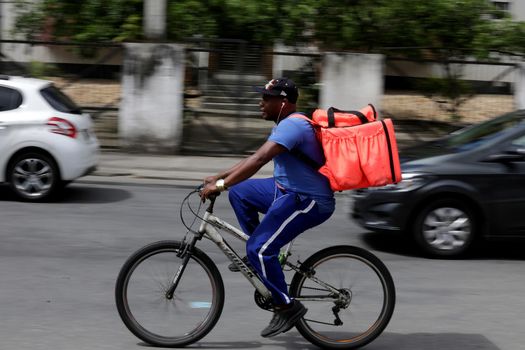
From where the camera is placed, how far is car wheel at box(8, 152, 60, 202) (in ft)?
36.8

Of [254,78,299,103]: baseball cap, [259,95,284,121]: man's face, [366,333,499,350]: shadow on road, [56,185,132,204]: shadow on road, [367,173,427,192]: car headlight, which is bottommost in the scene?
[56,185,132,204]: shadow on road

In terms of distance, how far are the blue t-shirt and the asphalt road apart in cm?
109

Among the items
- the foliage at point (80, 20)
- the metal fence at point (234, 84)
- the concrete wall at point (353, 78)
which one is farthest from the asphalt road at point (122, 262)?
the foliage at point (80, 20)

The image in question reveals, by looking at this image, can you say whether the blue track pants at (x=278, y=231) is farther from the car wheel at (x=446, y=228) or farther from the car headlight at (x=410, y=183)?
the car wheel at (x=446, y=228)

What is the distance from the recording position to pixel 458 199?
8.93m

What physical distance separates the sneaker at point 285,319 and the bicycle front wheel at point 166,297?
363 millimetres

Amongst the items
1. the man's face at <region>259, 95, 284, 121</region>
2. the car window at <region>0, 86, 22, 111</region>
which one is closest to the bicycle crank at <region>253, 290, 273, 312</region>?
the man's face at <region>259, 95, 284, 121</region>

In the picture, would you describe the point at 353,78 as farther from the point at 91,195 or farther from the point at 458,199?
the point at 458,199

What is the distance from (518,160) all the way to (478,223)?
0.72 metres

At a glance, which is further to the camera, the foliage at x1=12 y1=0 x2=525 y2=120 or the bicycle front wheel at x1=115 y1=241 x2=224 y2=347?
the foliage at x1=12 y1=0 x2=525 y2=120

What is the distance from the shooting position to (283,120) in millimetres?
5395

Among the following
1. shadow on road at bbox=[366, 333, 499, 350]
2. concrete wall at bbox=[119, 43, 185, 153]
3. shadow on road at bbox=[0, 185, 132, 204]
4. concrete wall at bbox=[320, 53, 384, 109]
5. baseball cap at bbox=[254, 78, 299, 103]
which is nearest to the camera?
baseball cap at bbox=[254, 78, 299, 103]

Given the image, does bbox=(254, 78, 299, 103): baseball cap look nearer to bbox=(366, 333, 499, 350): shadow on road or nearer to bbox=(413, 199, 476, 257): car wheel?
bbox=(366, 333, 499, 350): shadow on road

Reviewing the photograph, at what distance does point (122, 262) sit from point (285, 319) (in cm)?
297
